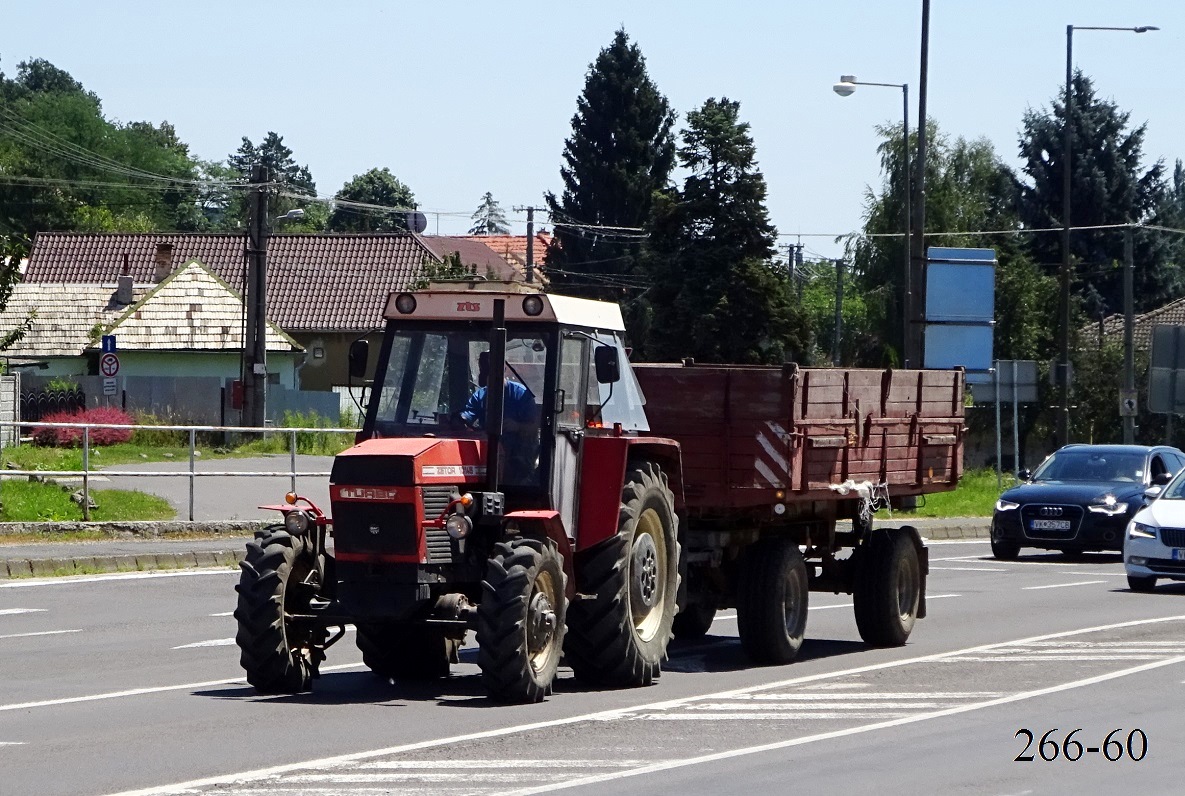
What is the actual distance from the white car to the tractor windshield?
11.4 meters

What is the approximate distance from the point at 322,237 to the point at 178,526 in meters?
54.3

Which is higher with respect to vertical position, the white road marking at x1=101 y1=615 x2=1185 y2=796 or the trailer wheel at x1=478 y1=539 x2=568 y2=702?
the trailer wheel at x1=478 y1=539 x2=568 y2=702

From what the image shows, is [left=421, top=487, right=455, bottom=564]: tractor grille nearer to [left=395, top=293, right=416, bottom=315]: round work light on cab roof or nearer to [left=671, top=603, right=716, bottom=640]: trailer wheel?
[left=395, top=293, right=416, bottom=315]: round work light on cab roof

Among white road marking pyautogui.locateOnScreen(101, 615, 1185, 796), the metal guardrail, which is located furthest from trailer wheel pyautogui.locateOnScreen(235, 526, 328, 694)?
the metal guardrail

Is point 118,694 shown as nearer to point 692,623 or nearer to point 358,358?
point 358,358

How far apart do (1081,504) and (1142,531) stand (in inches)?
204

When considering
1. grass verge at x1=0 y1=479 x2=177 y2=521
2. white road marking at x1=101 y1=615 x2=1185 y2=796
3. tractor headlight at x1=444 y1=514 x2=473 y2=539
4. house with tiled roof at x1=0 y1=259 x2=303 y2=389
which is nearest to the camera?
white road marking at x1=101 y1=615 x2=1185 y2=796

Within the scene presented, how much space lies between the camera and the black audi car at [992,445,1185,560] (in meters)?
25.7

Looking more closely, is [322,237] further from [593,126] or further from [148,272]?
[593,126]

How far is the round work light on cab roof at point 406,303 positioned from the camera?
11570mm

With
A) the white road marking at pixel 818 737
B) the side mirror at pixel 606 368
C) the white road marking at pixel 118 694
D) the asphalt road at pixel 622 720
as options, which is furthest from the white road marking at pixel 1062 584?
the white road marking at pixel 118 694

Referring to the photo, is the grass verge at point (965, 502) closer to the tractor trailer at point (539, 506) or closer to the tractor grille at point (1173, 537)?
the tractor grille at point (1173, 537)

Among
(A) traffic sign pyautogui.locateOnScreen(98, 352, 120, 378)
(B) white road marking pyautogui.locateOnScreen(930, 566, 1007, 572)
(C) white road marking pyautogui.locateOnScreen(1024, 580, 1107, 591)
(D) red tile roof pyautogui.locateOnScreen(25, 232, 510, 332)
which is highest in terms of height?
(D) red tile roof pyautogui.locateOnScreen(25, 232, 510, 332)

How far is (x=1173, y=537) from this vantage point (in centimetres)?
2044
